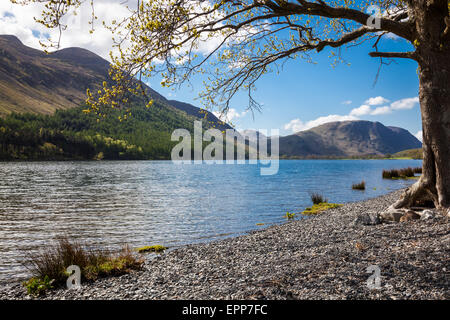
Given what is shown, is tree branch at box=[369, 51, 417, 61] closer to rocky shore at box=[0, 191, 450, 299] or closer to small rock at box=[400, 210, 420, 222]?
rocky shore at box=[0, 191, 450, 299]

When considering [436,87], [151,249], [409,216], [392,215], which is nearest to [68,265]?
[151,249]

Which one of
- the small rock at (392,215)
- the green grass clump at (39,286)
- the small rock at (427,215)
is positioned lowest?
the green grass clump at (39,286)

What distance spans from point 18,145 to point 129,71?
581 ft

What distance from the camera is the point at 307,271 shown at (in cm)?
734

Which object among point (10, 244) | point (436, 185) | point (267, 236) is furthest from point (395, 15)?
point (10, 244)

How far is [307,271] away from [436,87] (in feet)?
28.7

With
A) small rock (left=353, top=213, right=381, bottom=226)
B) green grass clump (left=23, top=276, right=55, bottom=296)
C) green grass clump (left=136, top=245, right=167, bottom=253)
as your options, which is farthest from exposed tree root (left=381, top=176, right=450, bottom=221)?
green grass clump (left=23, top=276, right=55, bottom=296)

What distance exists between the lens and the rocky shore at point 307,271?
19.7ft

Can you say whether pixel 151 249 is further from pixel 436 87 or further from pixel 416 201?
pixel 436 87

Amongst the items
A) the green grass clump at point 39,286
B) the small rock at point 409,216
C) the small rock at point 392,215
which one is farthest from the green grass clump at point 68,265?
the small rock at point 409,216

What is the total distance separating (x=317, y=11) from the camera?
11.3 metres

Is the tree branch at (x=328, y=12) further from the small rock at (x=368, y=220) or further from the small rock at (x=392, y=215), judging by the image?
the small rock at (x=368, y=220)

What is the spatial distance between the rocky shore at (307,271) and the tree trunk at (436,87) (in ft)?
6.91
